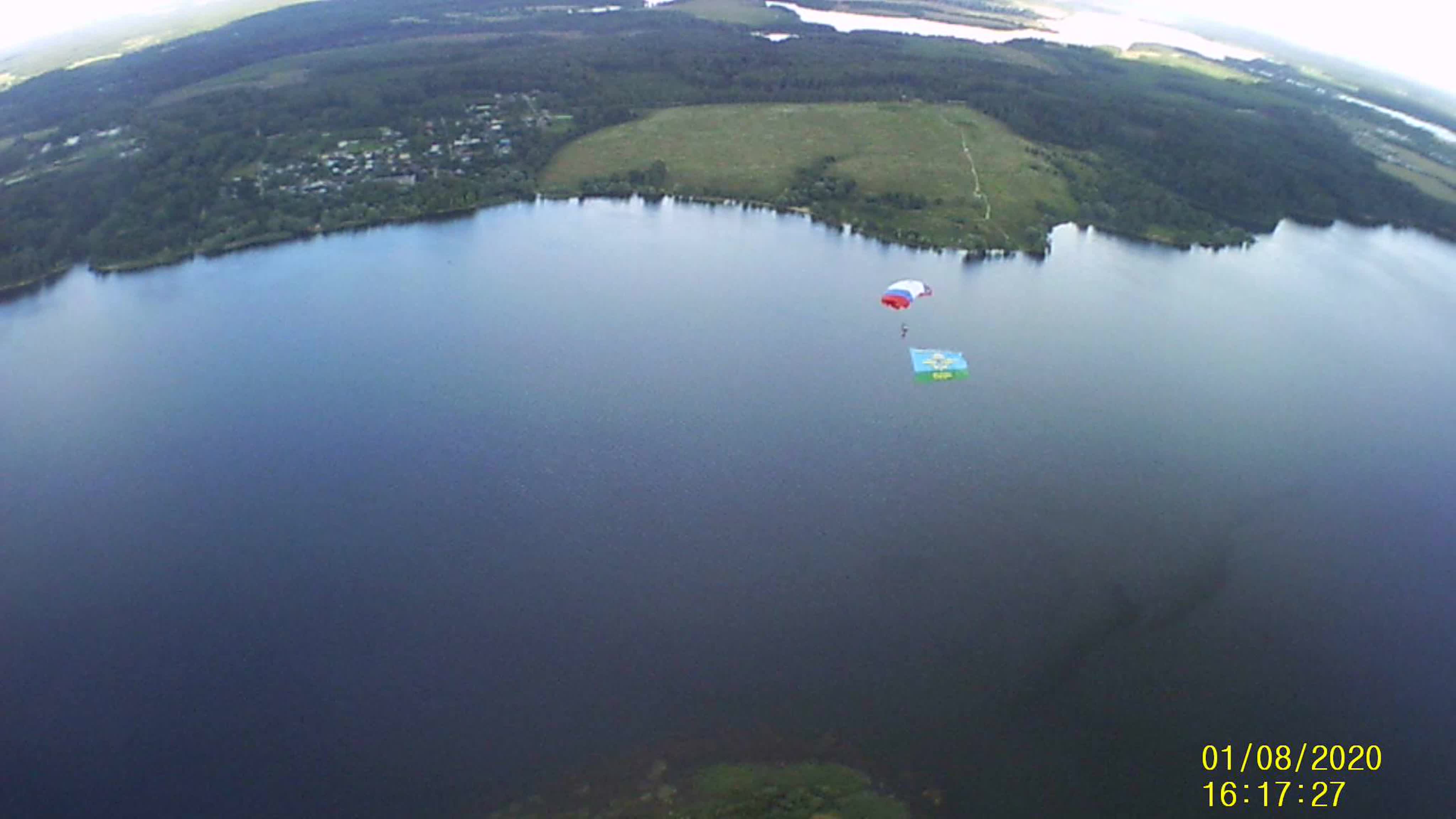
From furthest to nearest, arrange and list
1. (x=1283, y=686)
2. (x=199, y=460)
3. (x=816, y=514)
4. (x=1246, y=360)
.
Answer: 1. (x=1246, y=360)
2. (x=199, y=460)
3. (x=816, y=514)
4. (x=1283, y=686)

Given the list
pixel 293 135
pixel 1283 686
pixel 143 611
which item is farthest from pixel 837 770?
pixel 293 135

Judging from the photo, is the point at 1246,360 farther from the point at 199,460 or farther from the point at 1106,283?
the point at 199,460

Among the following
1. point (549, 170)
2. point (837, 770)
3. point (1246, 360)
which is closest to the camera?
point (837, 770)

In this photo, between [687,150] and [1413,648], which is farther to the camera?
[687,150]

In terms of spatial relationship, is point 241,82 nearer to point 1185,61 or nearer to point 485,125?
point 485,125

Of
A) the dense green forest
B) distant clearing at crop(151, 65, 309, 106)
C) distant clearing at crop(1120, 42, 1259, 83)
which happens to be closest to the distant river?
distant clearing at crop(1120, 42, 1259, 83)

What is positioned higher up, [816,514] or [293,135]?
[293,135]
